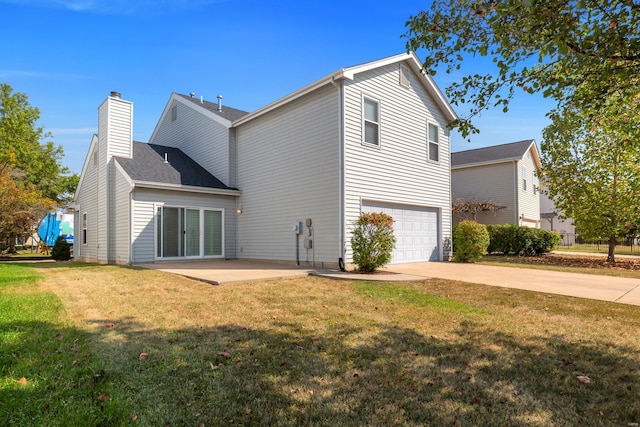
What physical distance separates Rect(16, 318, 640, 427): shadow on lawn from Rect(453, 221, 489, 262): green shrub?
9030mm

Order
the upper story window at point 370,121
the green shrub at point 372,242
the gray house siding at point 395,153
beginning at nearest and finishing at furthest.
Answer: the green shrub at point 372,242 → the gray house siding at point 395,153 → the upper story window at point 370,121

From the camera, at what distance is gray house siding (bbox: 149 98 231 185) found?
49.4ft

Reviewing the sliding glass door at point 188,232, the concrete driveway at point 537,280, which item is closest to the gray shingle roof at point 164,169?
the sliding glass door at point 188,232

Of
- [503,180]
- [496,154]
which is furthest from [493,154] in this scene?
[503,180]

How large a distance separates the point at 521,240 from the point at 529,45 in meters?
14.7

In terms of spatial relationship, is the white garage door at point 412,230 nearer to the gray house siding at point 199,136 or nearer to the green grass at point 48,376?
the gray house siding at point 199,136

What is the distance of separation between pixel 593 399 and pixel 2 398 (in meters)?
4.23

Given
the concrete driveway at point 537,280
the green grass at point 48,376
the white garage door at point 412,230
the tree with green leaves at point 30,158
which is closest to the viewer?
the green grass at point 48,376

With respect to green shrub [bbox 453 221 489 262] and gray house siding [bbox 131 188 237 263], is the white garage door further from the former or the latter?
gray house siding [bbox 131 188 237 263]

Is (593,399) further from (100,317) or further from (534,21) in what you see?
(100,317)

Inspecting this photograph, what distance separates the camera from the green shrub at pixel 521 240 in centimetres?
1688

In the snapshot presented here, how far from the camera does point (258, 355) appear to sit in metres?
3.44

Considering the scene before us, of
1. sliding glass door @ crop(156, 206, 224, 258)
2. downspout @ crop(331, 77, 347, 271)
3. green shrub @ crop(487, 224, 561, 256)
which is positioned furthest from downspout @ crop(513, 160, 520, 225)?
sliding glass door @ crop(156, 206, 224, 258)

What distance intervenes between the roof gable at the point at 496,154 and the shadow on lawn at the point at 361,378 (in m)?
19.6
